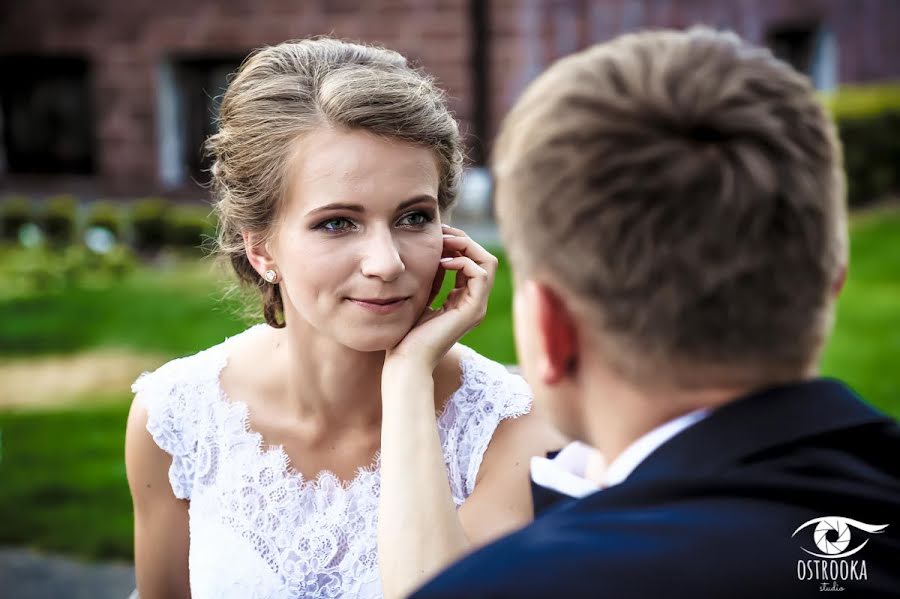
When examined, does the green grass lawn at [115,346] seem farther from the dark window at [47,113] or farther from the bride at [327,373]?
the dark window at [47,113]

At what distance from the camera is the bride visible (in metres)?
2.40

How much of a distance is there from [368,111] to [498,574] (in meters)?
1.42

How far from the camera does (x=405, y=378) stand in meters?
2.27

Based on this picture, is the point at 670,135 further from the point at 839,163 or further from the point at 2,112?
the point at 2,112

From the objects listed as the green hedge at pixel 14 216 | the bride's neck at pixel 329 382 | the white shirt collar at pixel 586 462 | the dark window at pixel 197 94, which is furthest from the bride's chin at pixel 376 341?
the green hedge at pixel 14 216

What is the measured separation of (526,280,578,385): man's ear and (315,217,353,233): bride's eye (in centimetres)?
109

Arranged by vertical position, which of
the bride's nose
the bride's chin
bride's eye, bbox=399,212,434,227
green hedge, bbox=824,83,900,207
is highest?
bride's eye, bbox=399,212,434,227

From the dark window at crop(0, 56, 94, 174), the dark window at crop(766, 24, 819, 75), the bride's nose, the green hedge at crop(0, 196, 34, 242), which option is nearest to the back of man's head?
the bride's nose

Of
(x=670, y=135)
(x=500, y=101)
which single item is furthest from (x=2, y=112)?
(x=670, y=135)

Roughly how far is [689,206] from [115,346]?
6.38m

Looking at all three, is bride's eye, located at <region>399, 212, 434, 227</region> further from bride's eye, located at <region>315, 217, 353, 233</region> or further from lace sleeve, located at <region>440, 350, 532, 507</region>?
lace sleeve, located at <region>440, 350, 532, 507</region>

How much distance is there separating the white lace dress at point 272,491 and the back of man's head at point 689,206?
1.37 m

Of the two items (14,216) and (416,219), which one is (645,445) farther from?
(14,216)

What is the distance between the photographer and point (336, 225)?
8.00 feet
